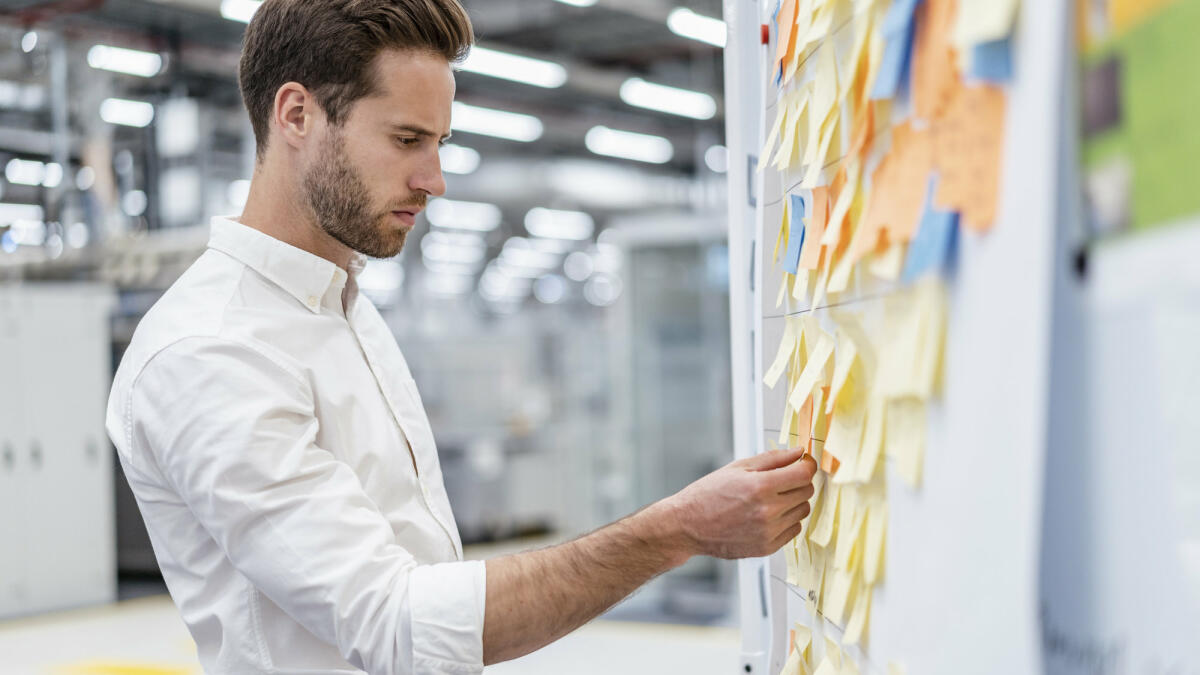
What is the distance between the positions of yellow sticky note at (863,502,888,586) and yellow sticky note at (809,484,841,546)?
0.30 ft

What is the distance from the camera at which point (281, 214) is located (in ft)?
4.17

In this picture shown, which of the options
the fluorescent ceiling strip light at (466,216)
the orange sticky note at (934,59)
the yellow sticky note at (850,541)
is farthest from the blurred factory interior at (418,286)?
the orange sticky note at (934,59)

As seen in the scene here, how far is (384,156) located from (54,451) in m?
5.68

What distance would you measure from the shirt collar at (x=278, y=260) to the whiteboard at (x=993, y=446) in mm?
700

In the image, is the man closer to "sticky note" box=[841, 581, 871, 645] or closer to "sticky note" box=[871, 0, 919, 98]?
"sticky note" box=[841, 581, 871, 645]

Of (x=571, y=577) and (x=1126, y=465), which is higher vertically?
(x=1126, y=465)

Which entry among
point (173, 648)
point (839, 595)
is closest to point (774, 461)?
point (839, 595)

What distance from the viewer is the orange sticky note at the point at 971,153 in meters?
0.55

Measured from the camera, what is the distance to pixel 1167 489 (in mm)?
463

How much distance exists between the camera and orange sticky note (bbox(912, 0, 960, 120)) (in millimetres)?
600

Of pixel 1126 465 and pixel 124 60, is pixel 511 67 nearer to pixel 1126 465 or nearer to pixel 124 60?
pixel 124 60

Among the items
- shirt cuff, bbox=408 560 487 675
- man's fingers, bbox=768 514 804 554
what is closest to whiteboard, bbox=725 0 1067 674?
man's fingers, bbox=768 514 804 554

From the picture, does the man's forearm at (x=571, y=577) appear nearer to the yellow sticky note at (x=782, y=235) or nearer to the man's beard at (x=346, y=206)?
the yellow sticky note at (x=782, y=235)

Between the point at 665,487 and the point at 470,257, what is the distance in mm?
11228
